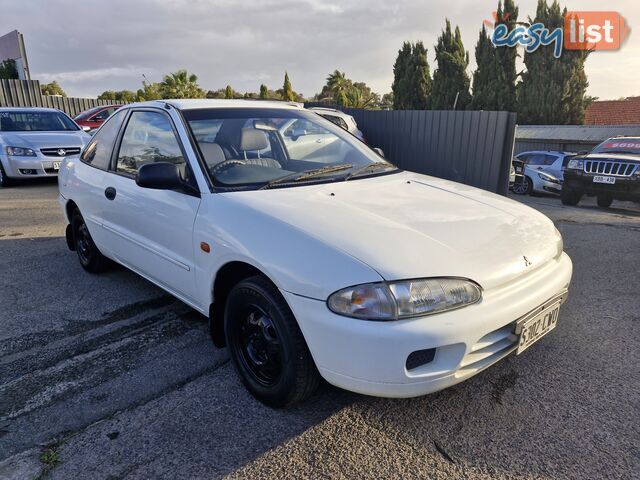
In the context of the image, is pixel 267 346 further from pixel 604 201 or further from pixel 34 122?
pixel 604 201

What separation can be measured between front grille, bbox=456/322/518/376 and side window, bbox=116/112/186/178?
6.51 ft

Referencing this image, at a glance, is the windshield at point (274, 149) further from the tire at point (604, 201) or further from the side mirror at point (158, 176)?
the tire at point (604, 201)

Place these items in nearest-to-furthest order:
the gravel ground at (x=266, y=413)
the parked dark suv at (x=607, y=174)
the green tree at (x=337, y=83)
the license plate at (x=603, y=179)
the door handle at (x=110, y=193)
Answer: the gravel ground at (x=266, y=413) < the door handle at (x=110, y=193) < the parked dark suv at (x=607, y=174) < the license plate at (x=603, y=179) < the green tree at (x=337, y=83)

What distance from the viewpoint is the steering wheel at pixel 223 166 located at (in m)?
2.81

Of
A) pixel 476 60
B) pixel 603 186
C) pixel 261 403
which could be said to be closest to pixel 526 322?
pixel 261 403

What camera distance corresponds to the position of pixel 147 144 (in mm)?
3451

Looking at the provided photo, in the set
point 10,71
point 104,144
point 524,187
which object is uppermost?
point 10,71

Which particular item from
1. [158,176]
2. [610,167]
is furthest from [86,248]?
[610,167]

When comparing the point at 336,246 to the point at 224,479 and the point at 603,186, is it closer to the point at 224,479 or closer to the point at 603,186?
the point at 224,479

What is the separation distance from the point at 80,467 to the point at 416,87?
107 feet

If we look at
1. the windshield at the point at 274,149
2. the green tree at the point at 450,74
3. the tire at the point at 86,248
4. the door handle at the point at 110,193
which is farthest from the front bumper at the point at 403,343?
the green tree at the point at 450,74

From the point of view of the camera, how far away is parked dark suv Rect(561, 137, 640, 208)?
927 centimetres

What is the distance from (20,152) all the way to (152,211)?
26.3 ft

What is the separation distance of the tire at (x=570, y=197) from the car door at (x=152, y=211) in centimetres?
983
